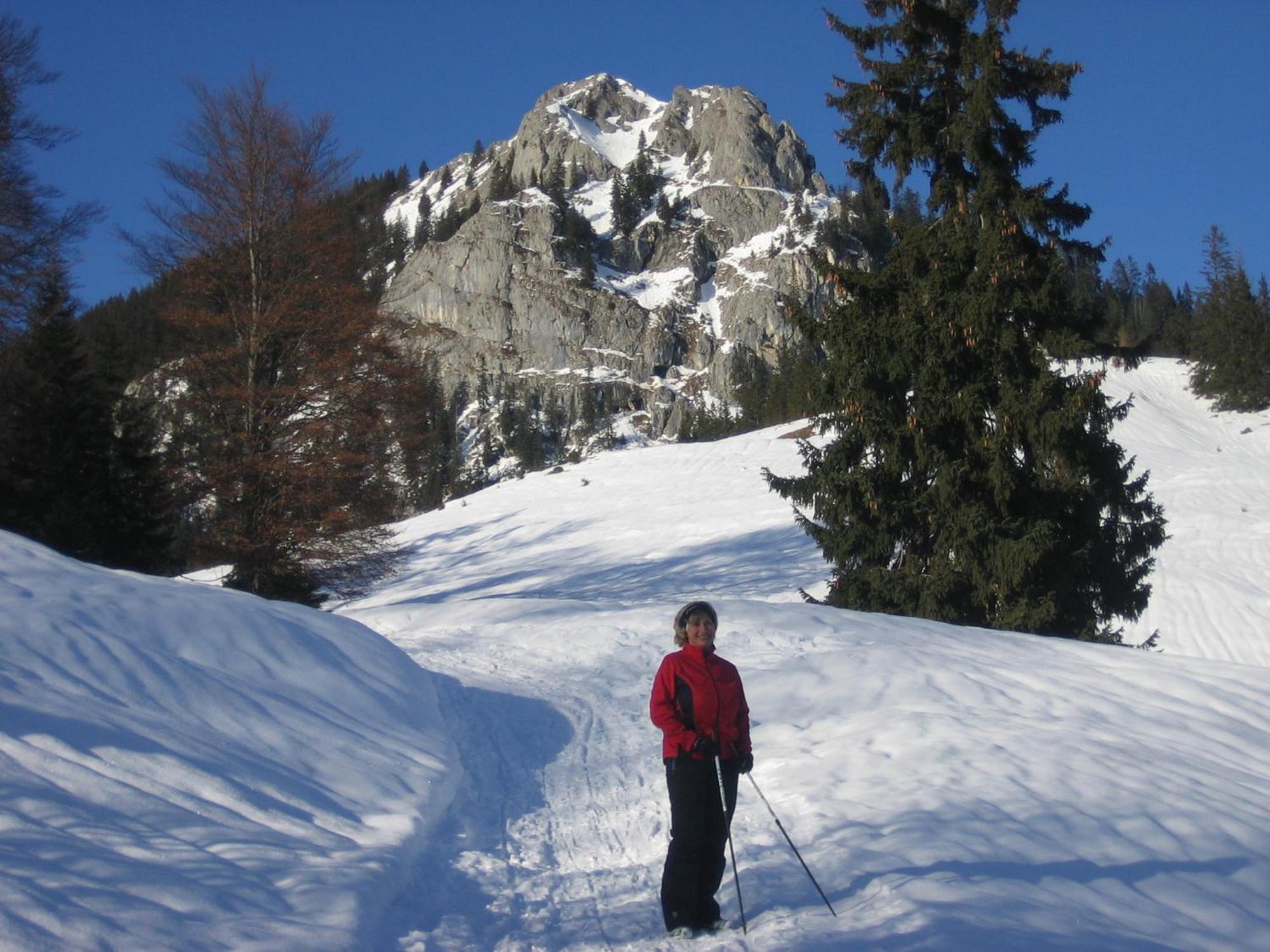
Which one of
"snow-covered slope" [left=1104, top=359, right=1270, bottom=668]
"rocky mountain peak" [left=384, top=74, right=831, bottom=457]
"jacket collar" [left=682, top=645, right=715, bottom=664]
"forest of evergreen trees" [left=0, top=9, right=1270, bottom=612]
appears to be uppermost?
"rocky mountain peak" [left=384, top=74, right=831, bottom=457]

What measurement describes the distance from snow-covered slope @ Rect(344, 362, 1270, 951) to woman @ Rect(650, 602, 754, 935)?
233mm

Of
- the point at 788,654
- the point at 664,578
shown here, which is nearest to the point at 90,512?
the point at 664,578

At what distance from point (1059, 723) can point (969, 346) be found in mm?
6551

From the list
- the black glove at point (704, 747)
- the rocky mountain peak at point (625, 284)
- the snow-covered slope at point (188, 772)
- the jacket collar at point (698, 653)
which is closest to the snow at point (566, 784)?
the snow-covered slope at point (188, 772)

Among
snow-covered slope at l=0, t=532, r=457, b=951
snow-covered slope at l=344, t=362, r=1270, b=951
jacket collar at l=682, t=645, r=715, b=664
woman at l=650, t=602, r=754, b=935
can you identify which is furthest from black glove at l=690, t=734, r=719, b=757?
snow-covered slope at l=0, t=532, r=457, b=951

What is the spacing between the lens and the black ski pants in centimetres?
475

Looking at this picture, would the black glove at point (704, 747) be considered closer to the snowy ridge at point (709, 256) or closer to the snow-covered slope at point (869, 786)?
the snow-covered slope at point (869, 786)

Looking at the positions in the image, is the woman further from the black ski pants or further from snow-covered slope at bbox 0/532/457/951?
snow-covered slope at bbox 0/532/457/951

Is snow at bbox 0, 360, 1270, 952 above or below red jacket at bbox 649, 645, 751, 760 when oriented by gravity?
below

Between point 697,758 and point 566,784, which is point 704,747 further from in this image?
point 566,784

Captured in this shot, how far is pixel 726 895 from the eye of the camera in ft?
17.6

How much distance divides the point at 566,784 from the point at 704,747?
280 centimetres

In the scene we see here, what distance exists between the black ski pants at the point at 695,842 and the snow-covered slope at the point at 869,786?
0.17 metres

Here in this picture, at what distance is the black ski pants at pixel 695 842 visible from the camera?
15.6 ft
